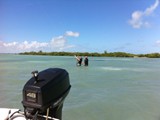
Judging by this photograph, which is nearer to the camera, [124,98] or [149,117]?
[149,117]

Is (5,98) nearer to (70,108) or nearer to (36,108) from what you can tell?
(70,108)

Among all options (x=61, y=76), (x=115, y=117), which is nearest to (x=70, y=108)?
(x=115, y=117)

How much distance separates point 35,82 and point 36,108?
0.50ft

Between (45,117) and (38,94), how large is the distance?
0.45 ft

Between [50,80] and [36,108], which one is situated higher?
[50,80]

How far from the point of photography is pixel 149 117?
327cm

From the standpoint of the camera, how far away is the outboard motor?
1243mm

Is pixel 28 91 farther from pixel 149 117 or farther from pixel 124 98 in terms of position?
pixel 124 98

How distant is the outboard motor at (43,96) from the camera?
4.08ft

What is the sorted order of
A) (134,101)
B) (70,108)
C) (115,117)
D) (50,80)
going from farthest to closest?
(134,101)
(70,108)
(115,117)
(50,80)

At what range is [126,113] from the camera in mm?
3408

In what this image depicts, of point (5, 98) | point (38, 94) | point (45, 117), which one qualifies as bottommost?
point (5, 98)

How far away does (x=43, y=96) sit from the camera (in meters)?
1.25

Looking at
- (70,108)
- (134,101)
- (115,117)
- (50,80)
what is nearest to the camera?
(50,80)
